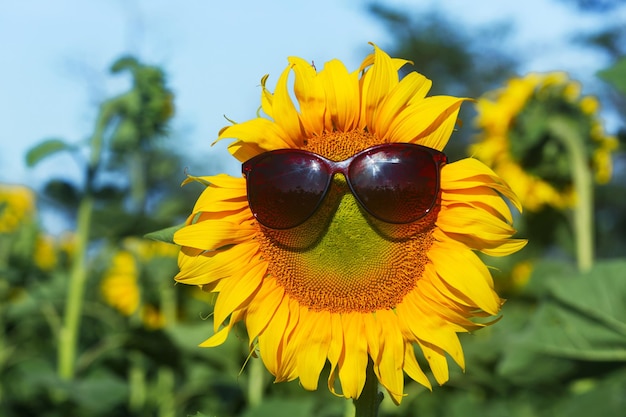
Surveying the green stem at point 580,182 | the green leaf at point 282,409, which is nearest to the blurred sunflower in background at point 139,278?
the green leaf at point 282,409

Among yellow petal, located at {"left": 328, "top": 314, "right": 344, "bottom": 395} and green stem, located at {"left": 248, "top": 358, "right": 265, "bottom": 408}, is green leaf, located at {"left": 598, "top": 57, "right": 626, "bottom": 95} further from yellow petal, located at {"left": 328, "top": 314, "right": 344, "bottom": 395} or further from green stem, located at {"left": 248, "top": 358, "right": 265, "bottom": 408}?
green stem, located at {"left": 248, "top": 358, "right": 265, "bottom": 408}

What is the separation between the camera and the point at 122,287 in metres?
4.34

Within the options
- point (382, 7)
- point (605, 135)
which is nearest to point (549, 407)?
point (605, 135)

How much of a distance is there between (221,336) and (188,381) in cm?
234

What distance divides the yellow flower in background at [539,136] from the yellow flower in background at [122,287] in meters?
1.95

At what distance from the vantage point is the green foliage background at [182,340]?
2.19 meters

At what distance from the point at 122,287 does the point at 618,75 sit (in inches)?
119

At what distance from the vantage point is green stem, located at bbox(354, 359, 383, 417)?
47.1 inches

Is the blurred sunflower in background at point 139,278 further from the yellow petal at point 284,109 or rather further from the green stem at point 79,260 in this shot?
the yellow petal at point 284,109

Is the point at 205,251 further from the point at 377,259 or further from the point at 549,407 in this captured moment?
the point at 549,407

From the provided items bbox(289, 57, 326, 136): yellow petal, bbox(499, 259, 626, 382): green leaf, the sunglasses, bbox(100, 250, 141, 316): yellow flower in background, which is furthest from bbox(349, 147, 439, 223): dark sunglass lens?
bbox(100, 250, 141, 316): yellow flower in background

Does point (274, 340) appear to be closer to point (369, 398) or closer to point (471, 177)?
point (369, 398)

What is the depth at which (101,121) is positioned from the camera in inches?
115

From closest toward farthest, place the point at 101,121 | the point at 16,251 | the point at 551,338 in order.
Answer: the point at 551,338
the point at 101,121
the point at 16,251
